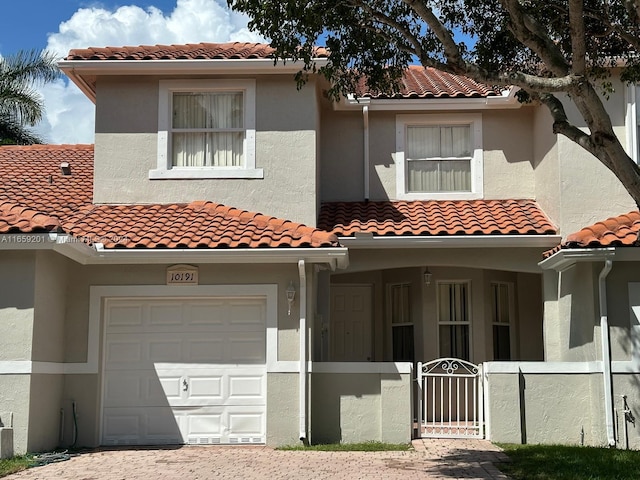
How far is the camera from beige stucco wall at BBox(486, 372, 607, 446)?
12875mm

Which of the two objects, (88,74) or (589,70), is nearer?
(589,70)

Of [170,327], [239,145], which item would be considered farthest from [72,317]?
[239,145]

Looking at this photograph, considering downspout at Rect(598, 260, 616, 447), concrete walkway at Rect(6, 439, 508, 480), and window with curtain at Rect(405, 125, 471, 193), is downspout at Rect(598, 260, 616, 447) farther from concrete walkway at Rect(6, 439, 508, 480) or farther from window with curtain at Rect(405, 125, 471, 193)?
window with curtain at Rect(405, 125, 471, 193)

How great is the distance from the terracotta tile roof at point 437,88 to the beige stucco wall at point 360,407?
4.97 meters

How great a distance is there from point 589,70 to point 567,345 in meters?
4.51

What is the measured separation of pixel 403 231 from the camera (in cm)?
1421

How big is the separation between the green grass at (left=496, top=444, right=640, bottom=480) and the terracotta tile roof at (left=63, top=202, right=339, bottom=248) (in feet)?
13.7

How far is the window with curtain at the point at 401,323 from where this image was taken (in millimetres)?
16812

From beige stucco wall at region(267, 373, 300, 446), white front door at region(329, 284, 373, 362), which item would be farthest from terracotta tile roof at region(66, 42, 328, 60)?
beige stucco wall at region(267, 373, 300, 446)

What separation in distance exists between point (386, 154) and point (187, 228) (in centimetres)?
462

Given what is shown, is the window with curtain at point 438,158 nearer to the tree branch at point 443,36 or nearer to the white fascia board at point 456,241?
the white fascia board at point 456,241

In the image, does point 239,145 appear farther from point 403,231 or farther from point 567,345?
point 567,345

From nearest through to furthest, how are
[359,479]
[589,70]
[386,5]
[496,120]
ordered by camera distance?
[359,479]
[386,5]
[589,70]
[496,120]

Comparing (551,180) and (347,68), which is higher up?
(347,68)
